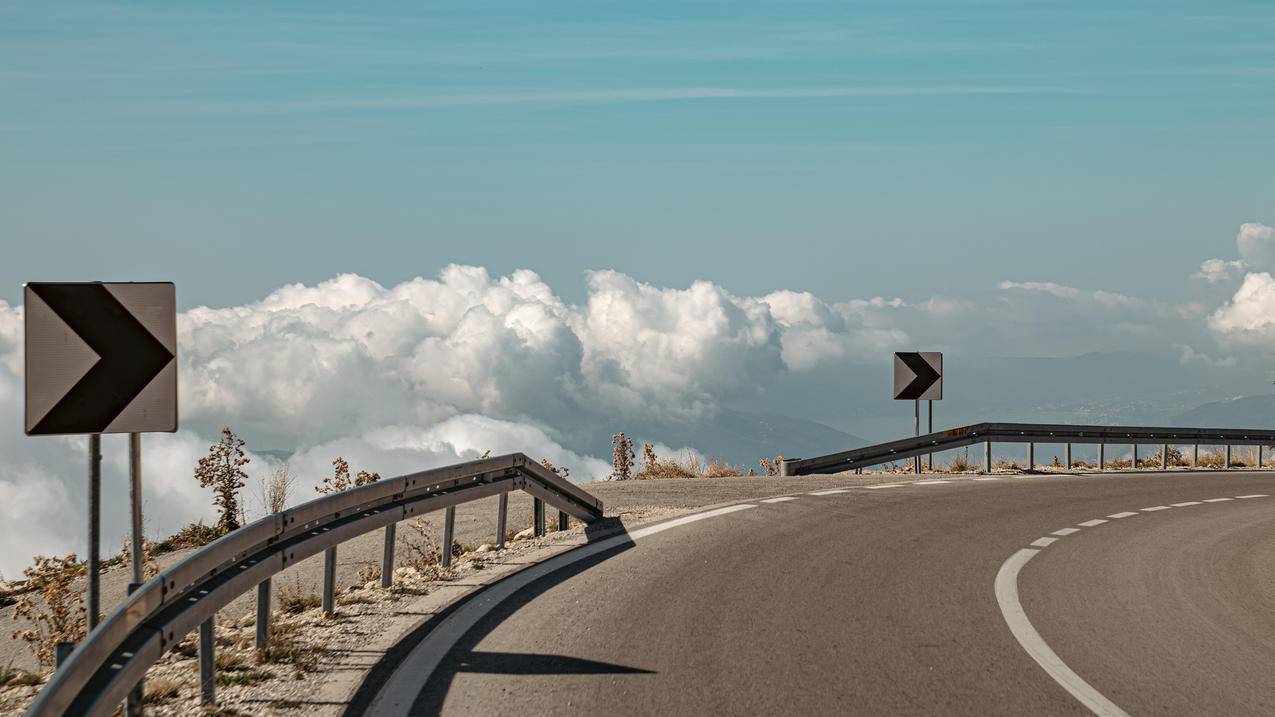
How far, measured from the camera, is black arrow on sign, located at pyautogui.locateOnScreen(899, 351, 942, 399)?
26.9 m

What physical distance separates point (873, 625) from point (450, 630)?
2.86 metres

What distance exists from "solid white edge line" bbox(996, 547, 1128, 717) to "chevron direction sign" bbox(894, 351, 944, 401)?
15.1 metres

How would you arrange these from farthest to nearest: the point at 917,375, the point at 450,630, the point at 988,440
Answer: the point at 917,375 < the point at 988,440 < the point at 450,630

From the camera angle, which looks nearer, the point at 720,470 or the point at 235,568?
the point at 235,568

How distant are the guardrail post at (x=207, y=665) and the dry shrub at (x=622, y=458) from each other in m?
17.5

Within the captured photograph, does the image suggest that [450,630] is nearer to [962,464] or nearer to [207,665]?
[207,665]

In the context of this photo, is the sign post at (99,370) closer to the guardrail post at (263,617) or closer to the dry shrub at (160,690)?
the dry shrub at (160,690)

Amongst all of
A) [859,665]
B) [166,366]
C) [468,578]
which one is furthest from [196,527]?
[859,665]

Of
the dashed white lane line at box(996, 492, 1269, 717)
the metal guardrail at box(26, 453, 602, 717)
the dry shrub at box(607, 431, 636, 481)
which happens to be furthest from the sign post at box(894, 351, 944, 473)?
the metal guardrail at box(26, 453, 602, 717)

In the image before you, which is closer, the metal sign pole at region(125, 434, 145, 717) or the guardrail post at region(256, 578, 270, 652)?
the metal sign pole at region(125, 434, 145, 717)

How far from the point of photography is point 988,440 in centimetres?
2555

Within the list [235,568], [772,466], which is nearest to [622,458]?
[772,466]

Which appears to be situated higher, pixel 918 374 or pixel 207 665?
pixel 918 374

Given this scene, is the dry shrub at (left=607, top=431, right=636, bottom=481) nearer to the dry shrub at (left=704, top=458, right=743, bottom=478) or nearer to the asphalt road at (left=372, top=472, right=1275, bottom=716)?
the dry shrub at (left=704, top=458, right=743, bottom=478)
